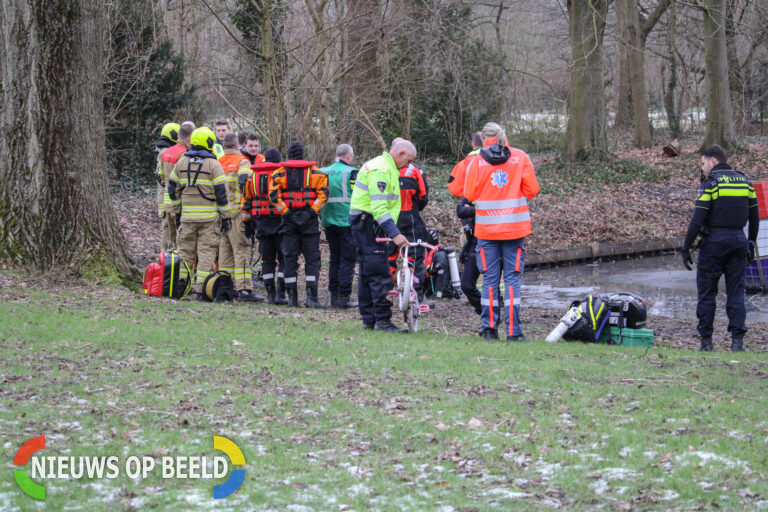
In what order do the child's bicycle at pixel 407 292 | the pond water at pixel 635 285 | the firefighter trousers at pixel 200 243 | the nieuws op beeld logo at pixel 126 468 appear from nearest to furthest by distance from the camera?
the nieuws op beeld logo at pixel 126 468 → the child's bicycle at pixel 407 292 → the firefighter trousers at pixel 200 243 → the pond water at pixel 635 285

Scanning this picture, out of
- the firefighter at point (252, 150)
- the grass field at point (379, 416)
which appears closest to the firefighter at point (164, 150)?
the firefighter at point (252, 150)

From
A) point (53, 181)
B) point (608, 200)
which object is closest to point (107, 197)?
point (53, 181)

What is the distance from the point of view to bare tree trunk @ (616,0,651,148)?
109 ft

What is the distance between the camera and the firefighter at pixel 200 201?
1180 cm

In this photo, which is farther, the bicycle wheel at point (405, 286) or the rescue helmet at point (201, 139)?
the rescue helmet at point (201, 139)

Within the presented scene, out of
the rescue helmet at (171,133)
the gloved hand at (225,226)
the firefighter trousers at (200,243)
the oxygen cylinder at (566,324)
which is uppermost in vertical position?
the rescue helmet at (171,133)

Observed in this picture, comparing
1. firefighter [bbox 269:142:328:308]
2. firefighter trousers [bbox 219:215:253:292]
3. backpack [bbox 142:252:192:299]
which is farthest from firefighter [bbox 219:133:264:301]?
backpack [bbox 142:252:192:299]

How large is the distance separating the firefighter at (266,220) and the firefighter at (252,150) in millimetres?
801

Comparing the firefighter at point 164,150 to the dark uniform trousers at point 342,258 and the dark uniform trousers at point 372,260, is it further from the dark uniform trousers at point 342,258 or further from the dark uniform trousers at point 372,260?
the dark uniform trousers at point 372,260

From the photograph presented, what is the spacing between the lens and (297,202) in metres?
12.0

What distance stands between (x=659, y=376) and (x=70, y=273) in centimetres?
736

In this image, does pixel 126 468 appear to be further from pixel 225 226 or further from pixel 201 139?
pixel 201 139

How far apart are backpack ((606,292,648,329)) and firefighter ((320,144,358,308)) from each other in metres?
3.89

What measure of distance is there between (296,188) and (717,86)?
22467mm
